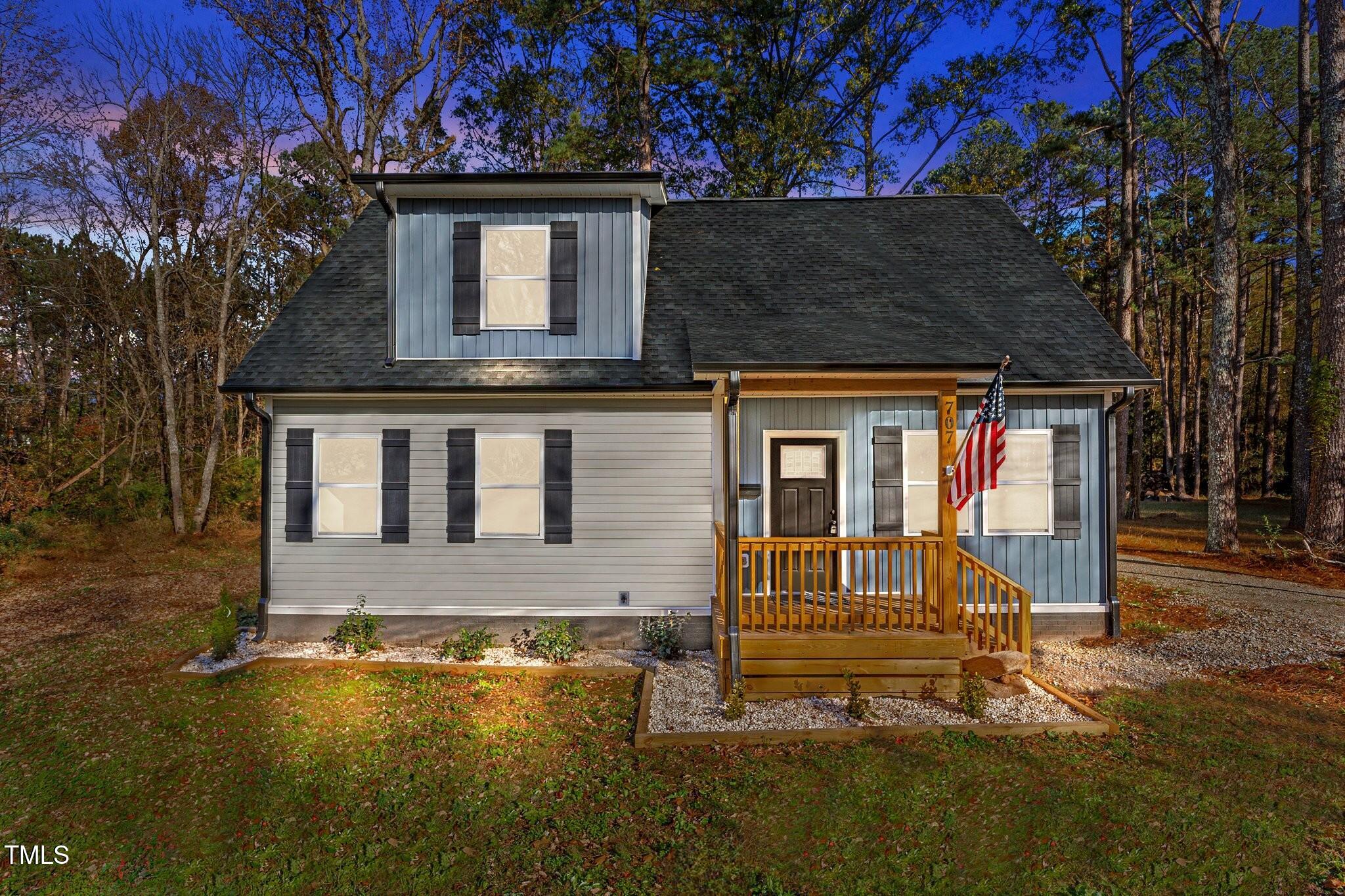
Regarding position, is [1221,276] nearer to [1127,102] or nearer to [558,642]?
[1127,102]

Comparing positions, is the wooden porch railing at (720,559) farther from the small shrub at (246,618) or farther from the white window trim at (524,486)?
the small shrub at (246,618)

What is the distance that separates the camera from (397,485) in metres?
8.05

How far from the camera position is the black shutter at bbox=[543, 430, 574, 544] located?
314 inches

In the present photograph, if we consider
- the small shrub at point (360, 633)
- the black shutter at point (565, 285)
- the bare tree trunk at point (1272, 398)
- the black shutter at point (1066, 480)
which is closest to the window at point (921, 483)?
the black shutter at point (1066, 480)

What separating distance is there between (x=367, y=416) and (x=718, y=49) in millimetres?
15948

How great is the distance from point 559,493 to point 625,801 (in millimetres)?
4077

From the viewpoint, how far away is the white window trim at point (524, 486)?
8.02 metres

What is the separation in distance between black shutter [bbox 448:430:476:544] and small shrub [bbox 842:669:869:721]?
4.71 meters

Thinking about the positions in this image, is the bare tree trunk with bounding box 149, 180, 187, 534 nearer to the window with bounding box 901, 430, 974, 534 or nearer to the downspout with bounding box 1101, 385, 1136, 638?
the window with bounding box 901, 430, 974, 534

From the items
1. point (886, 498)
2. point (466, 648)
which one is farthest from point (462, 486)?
point (886, 498)

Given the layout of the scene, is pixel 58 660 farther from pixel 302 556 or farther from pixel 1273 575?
pixel 1273 575

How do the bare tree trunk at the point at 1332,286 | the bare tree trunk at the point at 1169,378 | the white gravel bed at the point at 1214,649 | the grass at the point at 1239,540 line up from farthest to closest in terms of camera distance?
the bare tree trunk at the point at 1169,378, the bare tree trunk at the point at 1332,286, the grass at the point at 1239,540, the white gravel bed at the point at 1214,649

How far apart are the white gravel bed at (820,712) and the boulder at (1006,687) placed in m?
0.06

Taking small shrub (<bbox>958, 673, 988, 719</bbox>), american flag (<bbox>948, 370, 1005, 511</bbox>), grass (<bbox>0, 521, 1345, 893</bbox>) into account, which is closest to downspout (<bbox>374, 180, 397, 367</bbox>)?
grass (<bbox>0, 521, 1345, 893</bbox>)
